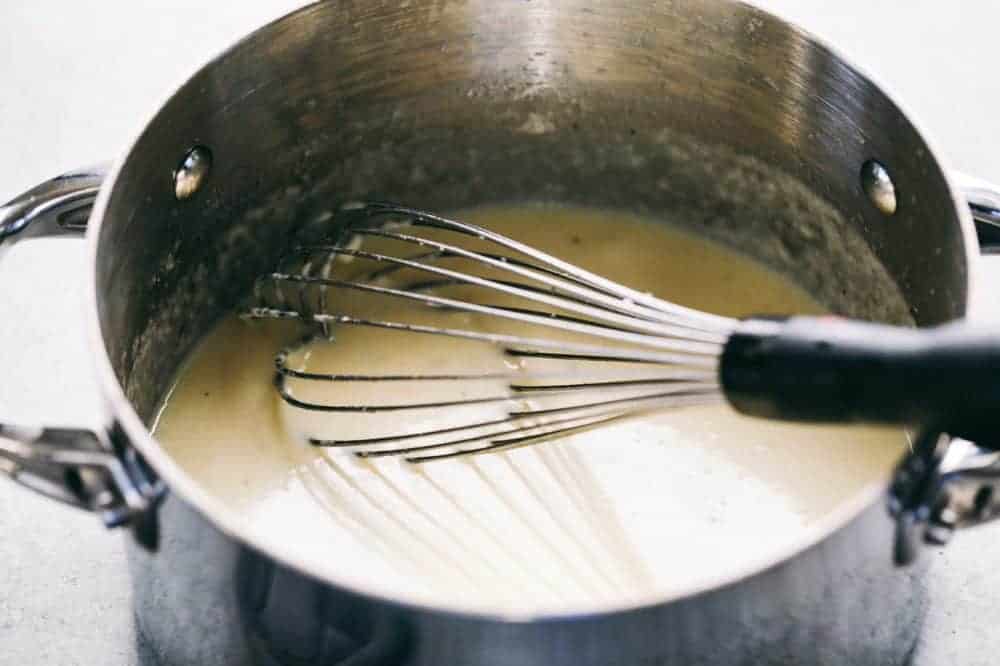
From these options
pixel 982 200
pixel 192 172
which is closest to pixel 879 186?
pixel 982 200

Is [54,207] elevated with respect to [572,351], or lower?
elevated

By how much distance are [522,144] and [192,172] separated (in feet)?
0.91

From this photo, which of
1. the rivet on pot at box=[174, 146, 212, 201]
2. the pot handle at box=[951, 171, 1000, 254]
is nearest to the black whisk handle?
the pot handle at box=[951, 171, 1000, 254]

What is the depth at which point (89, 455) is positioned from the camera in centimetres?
67

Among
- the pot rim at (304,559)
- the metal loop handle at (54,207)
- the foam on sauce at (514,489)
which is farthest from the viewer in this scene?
the foam on sauce at (514,489)

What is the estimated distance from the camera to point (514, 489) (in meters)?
0.93

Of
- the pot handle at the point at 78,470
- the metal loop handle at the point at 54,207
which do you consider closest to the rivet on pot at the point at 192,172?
the metal loop handle at the point at 54,207

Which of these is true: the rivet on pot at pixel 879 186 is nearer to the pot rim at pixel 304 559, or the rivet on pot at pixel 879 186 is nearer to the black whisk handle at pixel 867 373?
the pot rim at pixel 304 559

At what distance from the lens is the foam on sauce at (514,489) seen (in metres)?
0.88

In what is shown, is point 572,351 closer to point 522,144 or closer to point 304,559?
point 522,144

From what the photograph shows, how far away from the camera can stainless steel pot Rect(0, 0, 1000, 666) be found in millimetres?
620

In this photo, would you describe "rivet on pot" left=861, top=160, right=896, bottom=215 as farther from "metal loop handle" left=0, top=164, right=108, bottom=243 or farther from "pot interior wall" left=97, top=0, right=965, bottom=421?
"metal loop handle" left=0, top=164, right=108, bottom=243

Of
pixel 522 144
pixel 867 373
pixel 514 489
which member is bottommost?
pixel 514 489

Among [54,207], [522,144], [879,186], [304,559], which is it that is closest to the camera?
[304,559]
